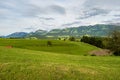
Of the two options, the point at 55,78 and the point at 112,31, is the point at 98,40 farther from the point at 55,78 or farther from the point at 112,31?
the point at 55,78

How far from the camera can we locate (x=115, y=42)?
319 feet

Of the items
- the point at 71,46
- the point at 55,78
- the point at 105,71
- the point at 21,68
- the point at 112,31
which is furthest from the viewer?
the point at 71,46

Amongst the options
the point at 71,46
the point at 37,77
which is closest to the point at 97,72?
the point at 37,77

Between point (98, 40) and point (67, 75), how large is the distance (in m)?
159

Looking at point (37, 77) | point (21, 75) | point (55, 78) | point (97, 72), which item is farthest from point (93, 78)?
point (21, 75)

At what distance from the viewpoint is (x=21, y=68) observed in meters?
24.2

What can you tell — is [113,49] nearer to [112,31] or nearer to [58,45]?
[112,31]

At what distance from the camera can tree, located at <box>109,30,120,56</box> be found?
3780 inches

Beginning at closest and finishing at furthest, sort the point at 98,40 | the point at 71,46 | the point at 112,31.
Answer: the point at 112,31 < the point at 71,46 < the point at 98,40

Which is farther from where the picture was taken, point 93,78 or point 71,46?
point 71,46

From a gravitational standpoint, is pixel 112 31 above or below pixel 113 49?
above

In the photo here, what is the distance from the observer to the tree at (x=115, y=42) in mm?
96012

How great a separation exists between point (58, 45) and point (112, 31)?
179 ft

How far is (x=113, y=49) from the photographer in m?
99.2
